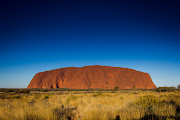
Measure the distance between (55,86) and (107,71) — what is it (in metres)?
34.2

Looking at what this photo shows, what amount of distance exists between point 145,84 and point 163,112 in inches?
3412

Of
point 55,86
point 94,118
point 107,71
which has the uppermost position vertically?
point 107,71

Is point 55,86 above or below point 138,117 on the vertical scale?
below

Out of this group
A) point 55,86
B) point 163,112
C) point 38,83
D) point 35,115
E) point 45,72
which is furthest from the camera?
point 45,72

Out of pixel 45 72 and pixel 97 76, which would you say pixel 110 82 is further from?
pixel 45 72

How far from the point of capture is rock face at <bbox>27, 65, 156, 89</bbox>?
73.8m

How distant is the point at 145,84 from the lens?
83125 millimetres

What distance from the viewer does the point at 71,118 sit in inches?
211

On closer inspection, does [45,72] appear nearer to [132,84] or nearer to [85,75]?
[85,75]

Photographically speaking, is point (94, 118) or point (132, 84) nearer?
point (94, 118)

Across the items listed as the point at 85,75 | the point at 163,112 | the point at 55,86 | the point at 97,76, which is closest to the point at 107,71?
the point at 97,76

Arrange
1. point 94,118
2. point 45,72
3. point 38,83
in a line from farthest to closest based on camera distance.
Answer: point 45,72 → point 38,83 → point 94,118

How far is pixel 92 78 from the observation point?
253 feet

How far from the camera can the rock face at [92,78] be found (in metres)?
73.8
